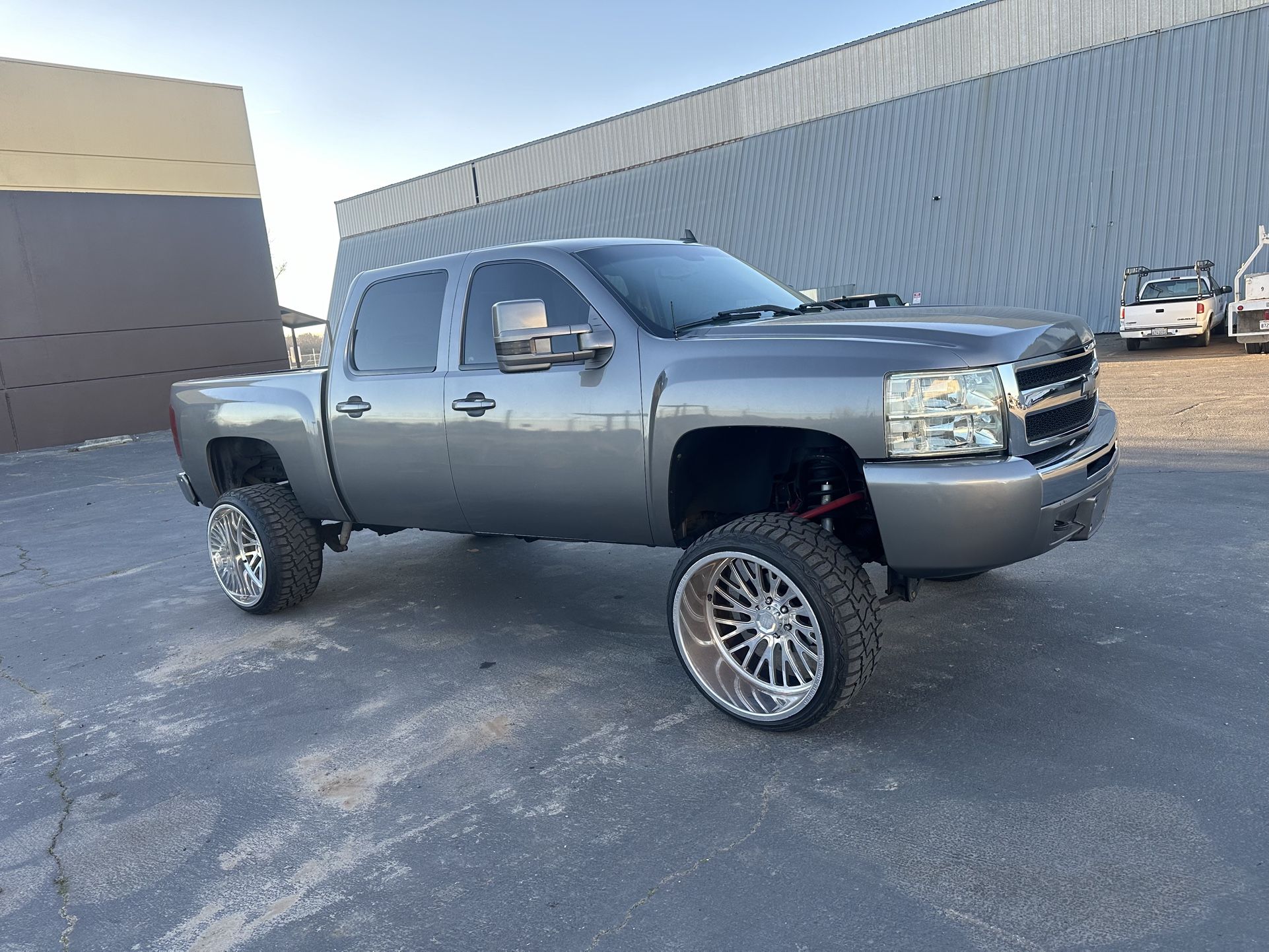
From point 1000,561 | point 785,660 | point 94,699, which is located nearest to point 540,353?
point 785,660

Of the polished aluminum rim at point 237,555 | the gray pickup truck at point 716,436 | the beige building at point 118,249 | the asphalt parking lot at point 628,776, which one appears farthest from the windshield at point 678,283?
the beige building at point 118,249

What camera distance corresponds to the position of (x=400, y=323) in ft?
16.5

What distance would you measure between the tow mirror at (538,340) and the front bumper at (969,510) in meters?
1.31

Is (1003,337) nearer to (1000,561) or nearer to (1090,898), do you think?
(1000,561)

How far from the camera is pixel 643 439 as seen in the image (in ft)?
12.8

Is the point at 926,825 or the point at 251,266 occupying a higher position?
the point at 251,266

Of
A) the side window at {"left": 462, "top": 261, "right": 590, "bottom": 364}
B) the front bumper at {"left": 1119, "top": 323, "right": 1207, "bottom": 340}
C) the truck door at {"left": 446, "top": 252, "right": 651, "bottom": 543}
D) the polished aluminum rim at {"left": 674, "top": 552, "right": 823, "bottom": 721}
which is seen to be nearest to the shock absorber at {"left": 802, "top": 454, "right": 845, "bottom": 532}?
the polished aluminum rim at {"left": 674, "top": 552, "right": 823, "bottom": 721}

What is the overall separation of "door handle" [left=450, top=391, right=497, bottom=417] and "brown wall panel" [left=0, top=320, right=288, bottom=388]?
744 inches

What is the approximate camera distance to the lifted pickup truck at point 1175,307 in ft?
60.4

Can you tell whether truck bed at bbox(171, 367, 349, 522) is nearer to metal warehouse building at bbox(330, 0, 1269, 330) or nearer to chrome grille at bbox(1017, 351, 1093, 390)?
chrome grille at bbox(1017, 351, 1093, 390)

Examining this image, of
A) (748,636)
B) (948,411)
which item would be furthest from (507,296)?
(948,411)

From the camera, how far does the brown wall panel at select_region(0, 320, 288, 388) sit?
1923cm

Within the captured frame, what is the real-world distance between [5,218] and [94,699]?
731 inches

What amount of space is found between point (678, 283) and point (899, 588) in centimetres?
176
